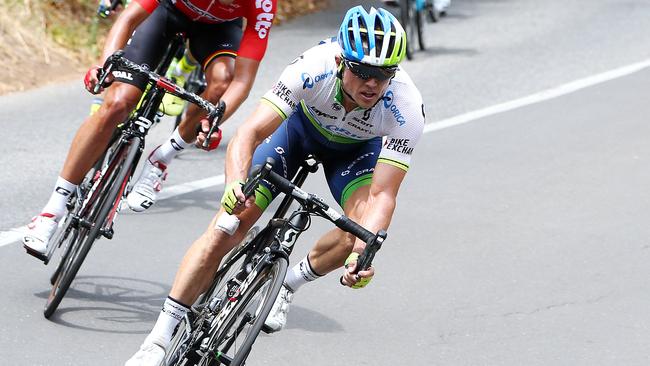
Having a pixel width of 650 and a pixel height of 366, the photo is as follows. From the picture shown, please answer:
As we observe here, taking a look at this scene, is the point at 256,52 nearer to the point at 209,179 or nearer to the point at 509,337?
the point at 509,337

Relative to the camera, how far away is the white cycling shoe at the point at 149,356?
5566 millimetres

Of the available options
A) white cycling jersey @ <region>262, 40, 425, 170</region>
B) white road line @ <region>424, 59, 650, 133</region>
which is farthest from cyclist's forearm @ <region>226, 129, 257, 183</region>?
white road line @ <region>424, 59, 650, 133</region>

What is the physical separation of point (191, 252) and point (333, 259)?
0.82 meters

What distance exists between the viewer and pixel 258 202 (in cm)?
612

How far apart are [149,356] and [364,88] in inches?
58.6

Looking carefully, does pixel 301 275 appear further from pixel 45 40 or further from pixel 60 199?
pixel 45 40

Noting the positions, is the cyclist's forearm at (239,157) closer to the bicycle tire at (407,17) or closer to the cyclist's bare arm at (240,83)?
the cyclist's bare arm at (240,83)

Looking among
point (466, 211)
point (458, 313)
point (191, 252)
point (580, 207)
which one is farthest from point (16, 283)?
point (580, 207)

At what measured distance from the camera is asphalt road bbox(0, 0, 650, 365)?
22.4 feet

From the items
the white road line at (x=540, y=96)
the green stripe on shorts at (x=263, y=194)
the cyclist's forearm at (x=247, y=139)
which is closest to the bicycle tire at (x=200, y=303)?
the green stripe on shorts at (x=263, y=194)

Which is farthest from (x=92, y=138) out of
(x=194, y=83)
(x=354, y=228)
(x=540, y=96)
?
(x=540, y=96)

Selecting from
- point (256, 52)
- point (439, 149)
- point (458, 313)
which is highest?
point (256, 52)

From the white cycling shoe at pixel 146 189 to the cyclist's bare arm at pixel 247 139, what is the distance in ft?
6.59

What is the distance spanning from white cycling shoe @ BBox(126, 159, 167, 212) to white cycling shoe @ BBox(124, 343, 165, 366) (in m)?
2.10
